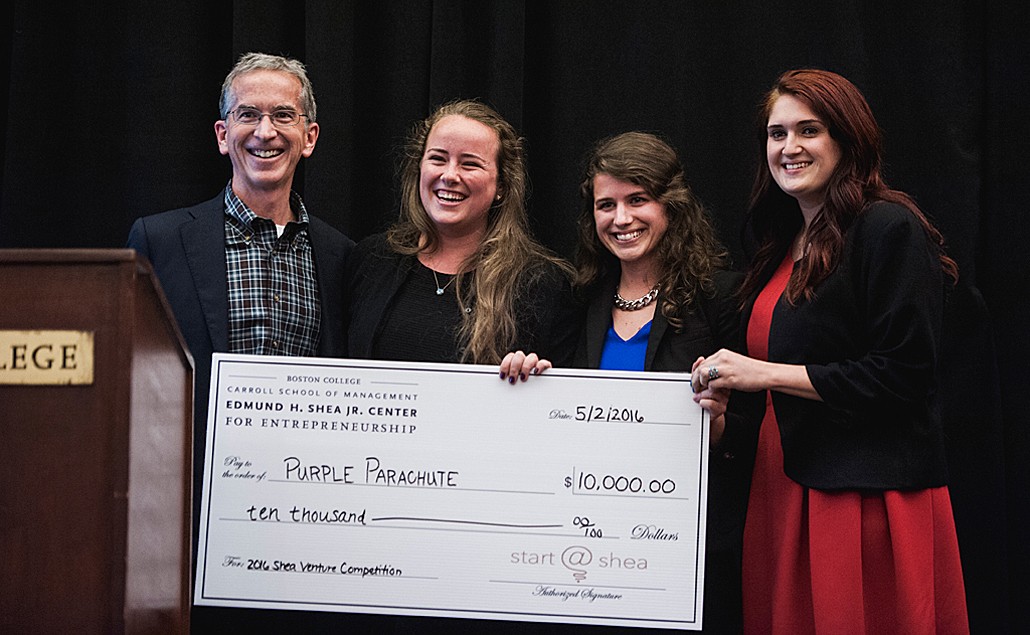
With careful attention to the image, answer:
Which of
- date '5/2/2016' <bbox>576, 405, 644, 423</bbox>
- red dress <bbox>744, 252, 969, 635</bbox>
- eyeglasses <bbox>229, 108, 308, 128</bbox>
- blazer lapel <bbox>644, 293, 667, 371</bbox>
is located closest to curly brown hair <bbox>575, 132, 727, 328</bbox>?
blazer lapel <bbox>644, 293, 667, 371</bbox>

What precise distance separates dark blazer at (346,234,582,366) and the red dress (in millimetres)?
581

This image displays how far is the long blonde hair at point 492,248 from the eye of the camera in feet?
7.64

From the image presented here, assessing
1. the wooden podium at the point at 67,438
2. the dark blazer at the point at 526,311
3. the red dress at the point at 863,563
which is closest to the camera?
the wooden podium at the point at 67,438

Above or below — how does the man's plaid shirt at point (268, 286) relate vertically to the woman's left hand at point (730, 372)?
above

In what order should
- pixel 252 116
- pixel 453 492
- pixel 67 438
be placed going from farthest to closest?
1. pixel 252 116
2. pixel 453 492
3. pixel 67 438

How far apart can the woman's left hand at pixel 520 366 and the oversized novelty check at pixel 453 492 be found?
0.07 feet

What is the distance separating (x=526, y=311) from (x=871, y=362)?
0.76 m

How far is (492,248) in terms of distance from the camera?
8.06 feet

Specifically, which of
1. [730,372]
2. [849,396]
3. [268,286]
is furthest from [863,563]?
[268,286]

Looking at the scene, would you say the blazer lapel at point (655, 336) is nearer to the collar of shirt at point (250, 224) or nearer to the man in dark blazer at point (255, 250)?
the man in dark blazer at point (255, 250)

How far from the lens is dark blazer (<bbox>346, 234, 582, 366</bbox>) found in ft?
7.85

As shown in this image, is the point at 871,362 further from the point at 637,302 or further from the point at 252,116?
the point at 252,116

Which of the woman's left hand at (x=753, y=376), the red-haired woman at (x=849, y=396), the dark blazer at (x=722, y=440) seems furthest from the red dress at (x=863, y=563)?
the woman's left hand at (x=753, y=376)

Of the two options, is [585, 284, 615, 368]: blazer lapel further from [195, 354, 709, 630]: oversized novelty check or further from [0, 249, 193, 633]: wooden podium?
[0, 249, 193, 633]: wooden podium
